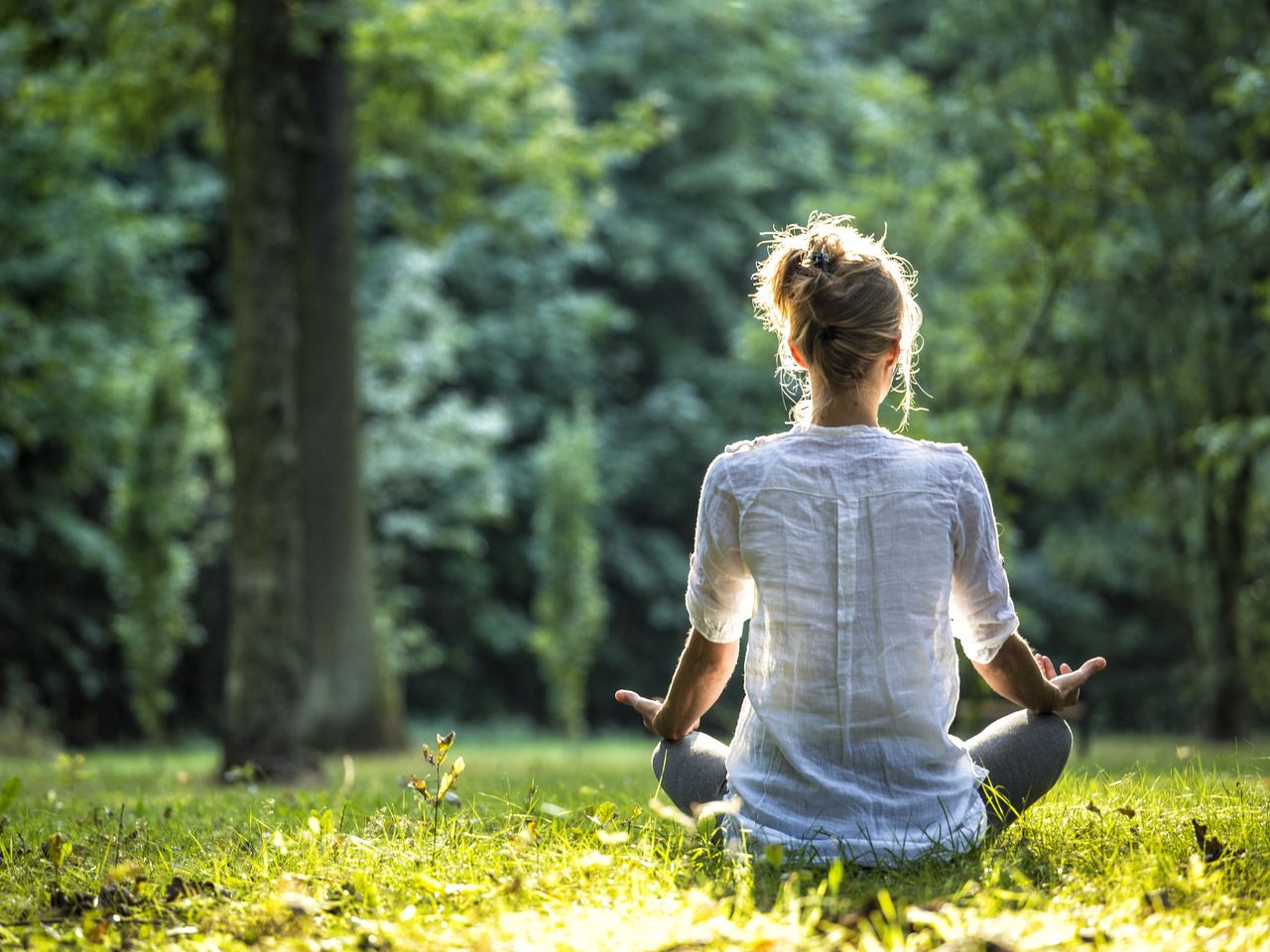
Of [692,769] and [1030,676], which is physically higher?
[1030,676]

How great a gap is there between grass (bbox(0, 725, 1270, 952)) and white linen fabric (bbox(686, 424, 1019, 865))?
117 mm

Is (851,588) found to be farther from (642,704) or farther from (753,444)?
(642,704)

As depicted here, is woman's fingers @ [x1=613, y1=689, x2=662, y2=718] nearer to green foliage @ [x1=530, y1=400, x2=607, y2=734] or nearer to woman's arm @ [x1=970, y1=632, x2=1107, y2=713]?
woman's arm @ [x1=970, y1=632, x2=1107, y2=713]

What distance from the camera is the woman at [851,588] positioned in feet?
9.54

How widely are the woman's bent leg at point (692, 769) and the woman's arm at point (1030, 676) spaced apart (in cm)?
62

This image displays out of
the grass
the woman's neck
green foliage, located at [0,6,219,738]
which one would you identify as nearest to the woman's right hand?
the grass

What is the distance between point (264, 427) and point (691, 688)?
18.6ft

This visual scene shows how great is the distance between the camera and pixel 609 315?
2184cm

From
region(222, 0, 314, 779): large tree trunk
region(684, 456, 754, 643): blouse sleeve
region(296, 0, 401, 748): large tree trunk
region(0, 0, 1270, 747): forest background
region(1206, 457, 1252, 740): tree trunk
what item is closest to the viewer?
region(684, 456, 754, 643): blouse sleeve

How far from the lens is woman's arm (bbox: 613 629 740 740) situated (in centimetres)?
308

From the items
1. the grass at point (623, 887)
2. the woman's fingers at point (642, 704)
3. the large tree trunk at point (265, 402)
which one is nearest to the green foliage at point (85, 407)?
the large tree trunk at point (265, 402)

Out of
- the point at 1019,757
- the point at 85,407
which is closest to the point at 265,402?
the point at 1019,757

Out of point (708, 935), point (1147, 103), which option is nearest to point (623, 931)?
point (708, 935)

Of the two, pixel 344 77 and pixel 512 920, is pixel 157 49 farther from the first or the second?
pixel 512 920
